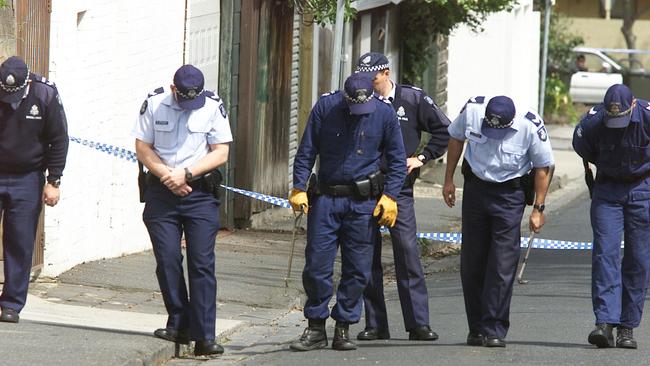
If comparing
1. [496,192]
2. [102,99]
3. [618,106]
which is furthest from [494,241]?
→ [102,99]

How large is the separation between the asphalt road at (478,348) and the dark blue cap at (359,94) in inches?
58.4

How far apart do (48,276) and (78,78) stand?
1.56m

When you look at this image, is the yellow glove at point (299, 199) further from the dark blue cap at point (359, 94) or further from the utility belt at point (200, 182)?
the dark blue cap at point (359, 94)

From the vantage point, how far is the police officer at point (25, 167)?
916cm

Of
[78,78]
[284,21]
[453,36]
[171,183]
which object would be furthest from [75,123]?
[453,36]

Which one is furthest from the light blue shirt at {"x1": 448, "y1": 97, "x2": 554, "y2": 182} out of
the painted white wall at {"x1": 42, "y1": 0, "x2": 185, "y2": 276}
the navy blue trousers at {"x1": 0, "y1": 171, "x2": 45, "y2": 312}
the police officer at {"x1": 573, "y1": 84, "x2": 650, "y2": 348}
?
the painted white wall at {"x1": 42, "y1": 0, "x2": 185, "y2": 276}

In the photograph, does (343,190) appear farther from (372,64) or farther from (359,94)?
(372,64)

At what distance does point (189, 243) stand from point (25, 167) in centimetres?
112

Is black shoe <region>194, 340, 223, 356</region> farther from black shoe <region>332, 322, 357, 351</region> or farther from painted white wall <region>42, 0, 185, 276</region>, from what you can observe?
painted white wall <region>42, 0, 185, 276</region>

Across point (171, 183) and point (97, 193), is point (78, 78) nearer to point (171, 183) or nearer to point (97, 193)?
point (97, 193)

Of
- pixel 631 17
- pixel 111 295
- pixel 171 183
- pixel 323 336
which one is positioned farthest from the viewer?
pixel 631 17

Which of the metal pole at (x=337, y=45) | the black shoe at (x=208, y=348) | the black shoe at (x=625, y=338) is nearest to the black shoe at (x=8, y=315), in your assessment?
the black shoe at (x=208, y=348)

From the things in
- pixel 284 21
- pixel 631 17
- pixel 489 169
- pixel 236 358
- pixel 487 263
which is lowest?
pixel 236 358

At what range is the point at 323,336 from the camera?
947 centimetres
